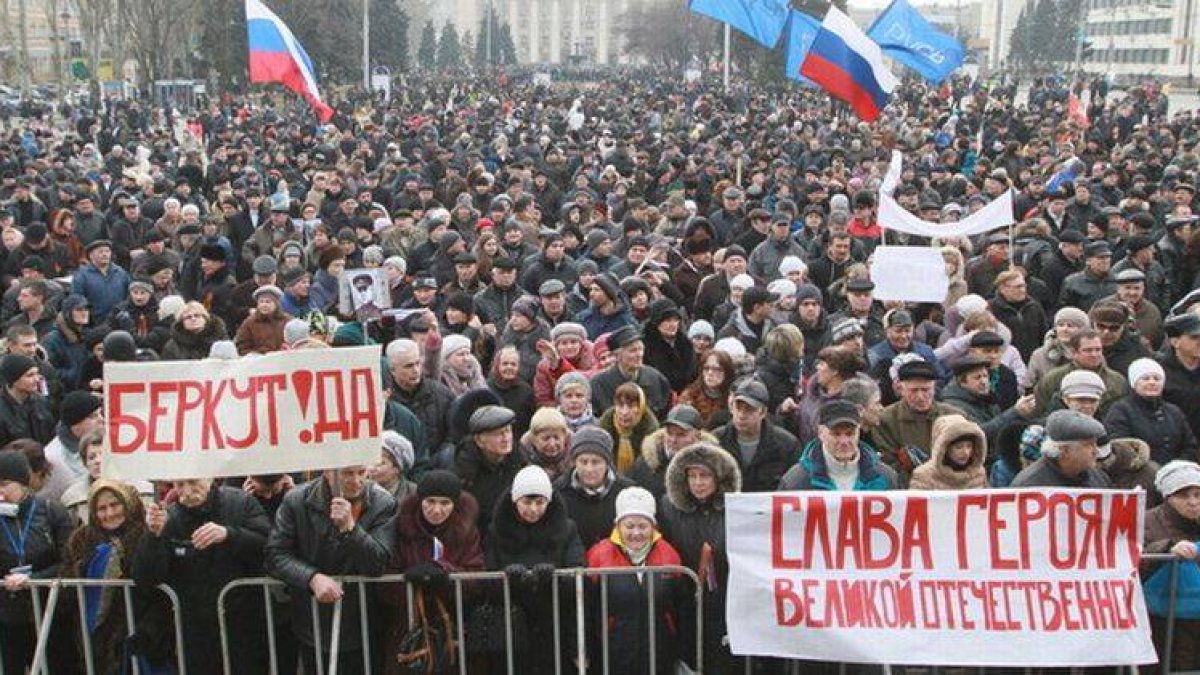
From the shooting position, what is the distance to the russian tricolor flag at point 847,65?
16.3 meters

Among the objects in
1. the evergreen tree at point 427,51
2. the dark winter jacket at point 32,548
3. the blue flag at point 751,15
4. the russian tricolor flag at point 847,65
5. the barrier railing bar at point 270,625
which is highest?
the evergreen tree at point 427,51

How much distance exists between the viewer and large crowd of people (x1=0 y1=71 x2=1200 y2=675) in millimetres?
5520

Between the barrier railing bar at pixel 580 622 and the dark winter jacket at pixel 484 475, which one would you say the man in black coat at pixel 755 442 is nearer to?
the dark winter jacket at pixel 484 475

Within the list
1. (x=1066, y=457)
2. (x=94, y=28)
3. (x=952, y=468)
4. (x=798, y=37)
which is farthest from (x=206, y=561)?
(x=94, y=28)

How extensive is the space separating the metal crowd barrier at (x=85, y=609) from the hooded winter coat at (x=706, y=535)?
2.15 metres

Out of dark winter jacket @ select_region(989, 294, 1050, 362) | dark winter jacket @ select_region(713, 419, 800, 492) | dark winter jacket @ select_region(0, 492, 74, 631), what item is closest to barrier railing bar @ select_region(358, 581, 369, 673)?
dark winter jacket @ select_region(0, 492, 74, 631)

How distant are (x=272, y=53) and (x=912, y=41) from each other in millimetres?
8857

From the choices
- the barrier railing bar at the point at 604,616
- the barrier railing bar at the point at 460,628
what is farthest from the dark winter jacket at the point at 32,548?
the barrier railing bar at the point at 604,616

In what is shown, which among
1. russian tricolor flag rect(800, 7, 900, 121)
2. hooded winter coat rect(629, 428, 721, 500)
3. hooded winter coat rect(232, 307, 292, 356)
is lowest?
hooded winter coat rect(629, 428, 721, 500)

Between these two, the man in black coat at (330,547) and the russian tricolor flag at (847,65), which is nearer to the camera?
→ the man in black coat at (330,547)

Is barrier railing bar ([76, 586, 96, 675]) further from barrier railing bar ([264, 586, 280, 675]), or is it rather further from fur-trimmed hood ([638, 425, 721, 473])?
fur-trimmed hood ([638, 425, 721, 473])

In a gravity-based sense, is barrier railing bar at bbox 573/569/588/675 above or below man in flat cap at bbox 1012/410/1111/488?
below

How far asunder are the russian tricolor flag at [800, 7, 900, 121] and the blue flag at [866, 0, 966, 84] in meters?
1.77

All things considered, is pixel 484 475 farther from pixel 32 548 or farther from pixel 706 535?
pixel 32 548
